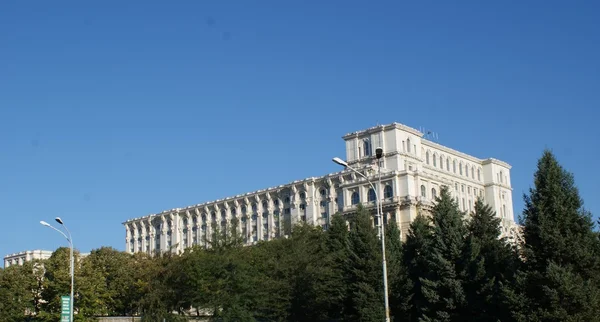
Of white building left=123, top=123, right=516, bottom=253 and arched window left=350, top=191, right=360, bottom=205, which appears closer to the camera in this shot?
white building left=123, top=123, right=516, bottom=253

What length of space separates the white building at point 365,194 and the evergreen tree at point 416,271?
43.2m

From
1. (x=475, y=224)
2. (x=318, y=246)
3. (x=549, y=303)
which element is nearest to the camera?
(x=549, y=303)

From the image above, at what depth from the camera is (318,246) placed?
6425 centimetres

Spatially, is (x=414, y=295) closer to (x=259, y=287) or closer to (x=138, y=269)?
(x=259, y=287)

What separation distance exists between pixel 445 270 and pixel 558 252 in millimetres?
8384

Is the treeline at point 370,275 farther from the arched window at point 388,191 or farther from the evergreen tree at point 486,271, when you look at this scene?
the arched window at point 388,191

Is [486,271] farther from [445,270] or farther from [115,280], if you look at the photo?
[115,280]

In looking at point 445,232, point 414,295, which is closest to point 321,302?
point 414,295

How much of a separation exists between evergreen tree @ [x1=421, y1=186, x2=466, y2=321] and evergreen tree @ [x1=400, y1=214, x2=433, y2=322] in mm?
747

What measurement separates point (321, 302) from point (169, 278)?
748 inches

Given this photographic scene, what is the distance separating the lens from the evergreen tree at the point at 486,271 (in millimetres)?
40656

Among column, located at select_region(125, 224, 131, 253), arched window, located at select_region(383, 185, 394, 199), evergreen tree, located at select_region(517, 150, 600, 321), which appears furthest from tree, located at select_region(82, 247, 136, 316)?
column, located at select_region(125, 224, 131, 253)

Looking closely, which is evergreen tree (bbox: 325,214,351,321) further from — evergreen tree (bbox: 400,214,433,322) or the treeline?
evergreen tree (bbox: 400,214,433,322)

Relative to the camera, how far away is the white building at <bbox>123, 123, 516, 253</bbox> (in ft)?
340
